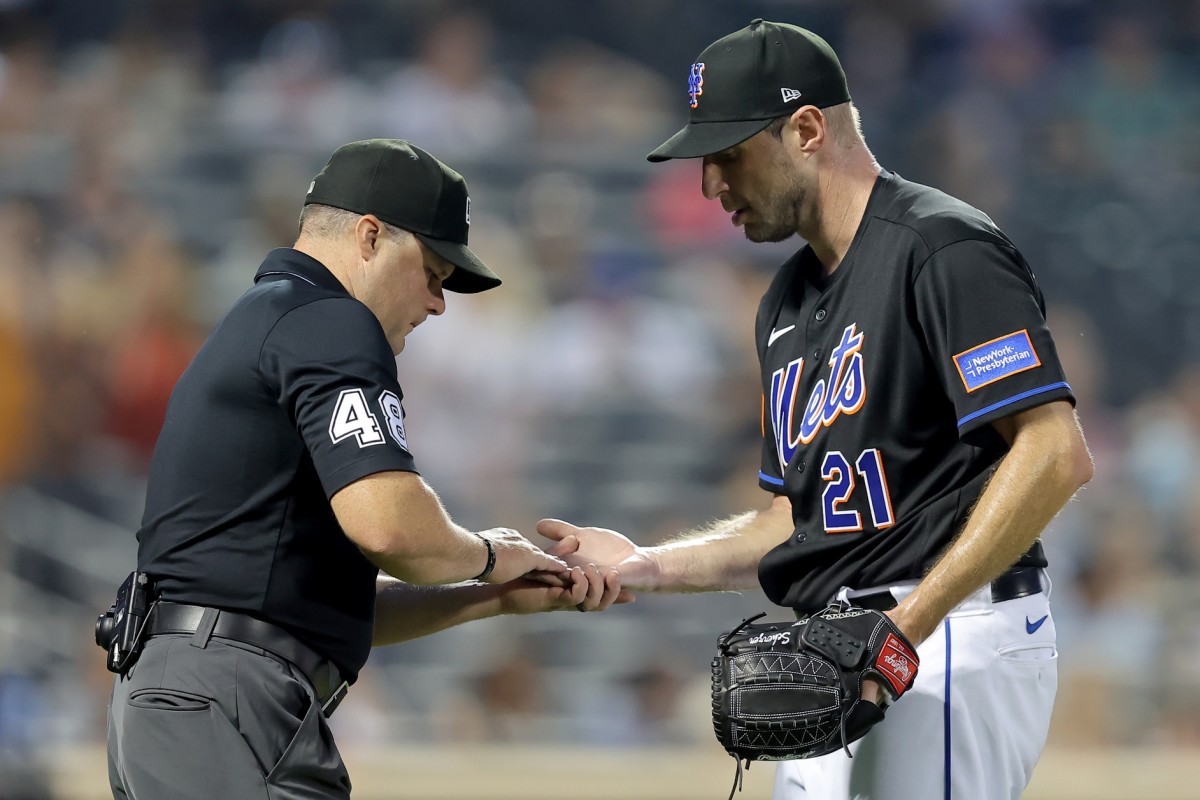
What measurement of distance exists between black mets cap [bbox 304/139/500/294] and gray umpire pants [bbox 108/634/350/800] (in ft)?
3.11

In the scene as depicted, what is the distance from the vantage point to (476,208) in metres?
8.92

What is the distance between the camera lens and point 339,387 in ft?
9.36

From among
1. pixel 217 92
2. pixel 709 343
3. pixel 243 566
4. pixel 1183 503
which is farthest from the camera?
pixel 217 92

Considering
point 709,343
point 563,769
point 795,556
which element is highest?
point 709,343

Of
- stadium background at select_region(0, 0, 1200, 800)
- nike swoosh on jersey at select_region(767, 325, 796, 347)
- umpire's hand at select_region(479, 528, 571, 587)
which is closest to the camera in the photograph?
umpire's hand at select_region(479, 528, 571, 587)

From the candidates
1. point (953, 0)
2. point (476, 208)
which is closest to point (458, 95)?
point (476, 208)

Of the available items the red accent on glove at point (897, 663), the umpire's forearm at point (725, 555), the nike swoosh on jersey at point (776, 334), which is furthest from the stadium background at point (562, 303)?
the red accent on glove at point (897, 663)

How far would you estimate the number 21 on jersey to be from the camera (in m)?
3.07

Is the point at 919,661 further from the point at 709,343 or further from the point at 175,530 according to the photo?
the point at 709,343

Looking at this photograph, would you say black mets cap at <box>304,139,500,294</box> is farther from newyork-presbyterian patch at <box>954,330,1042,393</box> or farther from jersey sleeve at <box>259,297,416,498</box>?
newyork-presbyterian patch at <box>954,330,1042,393</box>

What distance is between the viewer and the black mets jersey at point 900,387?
113 inches

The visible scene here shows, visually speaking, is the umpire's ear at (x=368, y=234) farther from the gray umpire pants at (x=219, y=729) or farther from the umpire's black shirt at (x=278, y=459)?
the gray umpire pants at (x=219, y=729)

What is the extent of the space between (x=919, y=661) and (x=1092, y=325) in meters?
6.39

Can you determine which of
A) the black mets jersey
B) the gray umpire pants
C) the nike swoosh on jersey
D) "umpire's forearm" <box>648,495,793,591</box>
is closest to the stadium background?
"umpire's forearm" <box>648,495,793,591</box>
